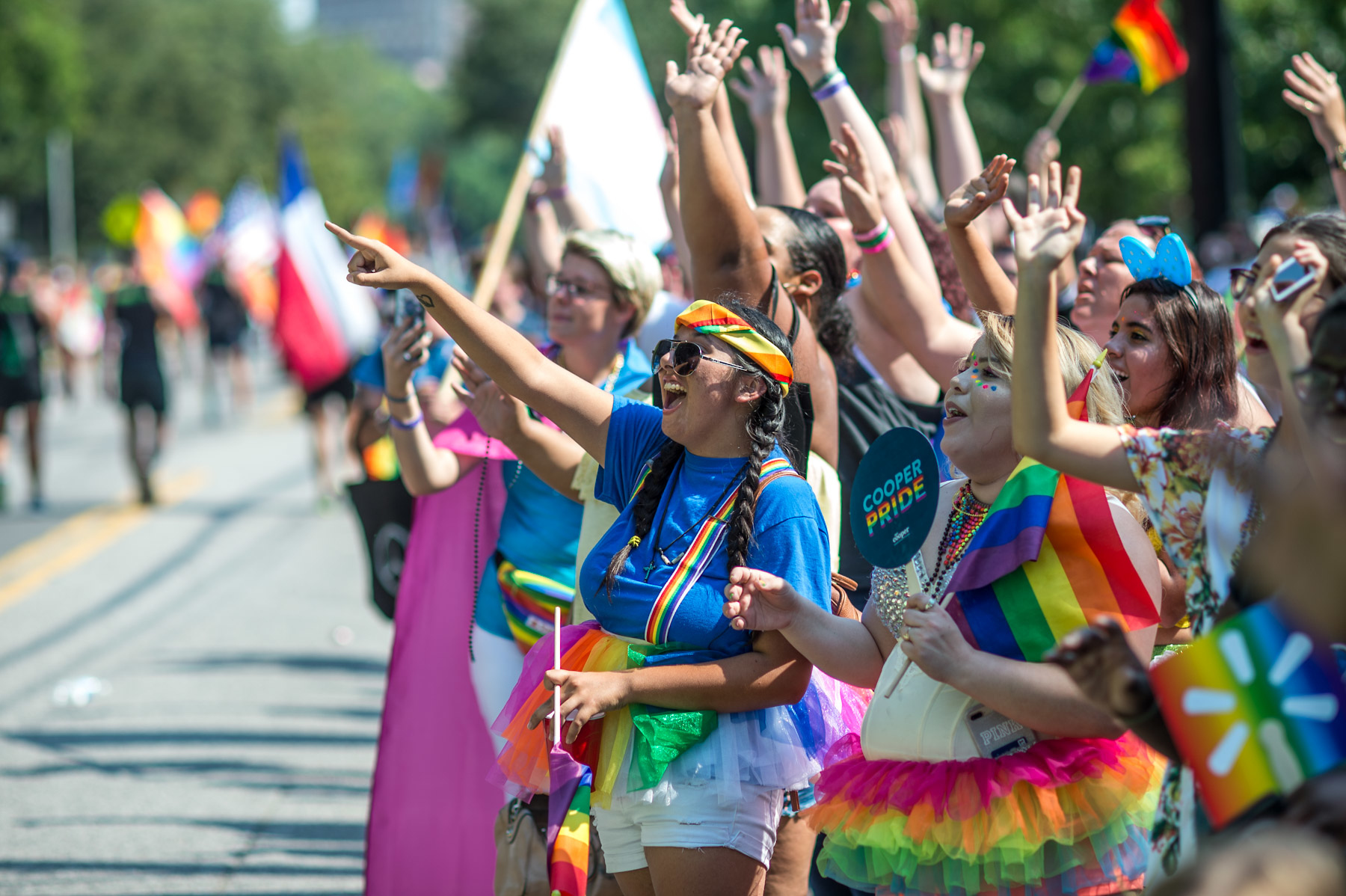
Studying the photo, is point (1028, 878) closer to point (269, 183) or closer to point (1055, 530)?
point (1055, 530)

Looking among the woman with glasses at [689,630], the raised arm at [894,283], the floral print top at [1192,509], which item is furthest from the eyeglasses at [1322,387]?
the raised arm at [894,283]

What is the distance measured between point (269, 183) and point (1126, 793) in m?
66.0

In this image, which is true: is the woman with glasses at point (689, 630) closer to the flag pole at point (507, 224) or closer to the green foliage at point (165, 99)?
the flag pole at point (507, 224)

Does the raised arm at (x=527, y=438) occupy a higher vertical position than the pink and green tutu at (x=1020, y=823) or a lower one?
higher

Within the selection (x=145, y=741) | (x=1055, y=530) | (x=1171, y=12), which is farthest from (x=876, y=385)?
(x=1171, y=12)

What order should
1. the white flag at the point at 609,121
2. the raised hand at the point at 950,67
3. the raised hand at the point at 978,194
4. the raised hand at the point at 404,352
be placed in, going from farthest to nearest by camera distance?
the white flag at the point at 609,121, the raised hand at the point at 950,67, the raised hand at the point at 404,352, the raised hand at the point at 978,194

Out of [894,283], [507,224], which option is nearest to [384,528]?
[507,224]

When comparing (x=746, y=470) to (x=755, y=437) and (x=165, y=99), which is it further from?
(x=165, y=99)

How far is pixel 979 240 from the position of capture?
130 inches

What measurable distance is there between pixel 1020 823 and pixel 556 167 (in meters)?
3.60

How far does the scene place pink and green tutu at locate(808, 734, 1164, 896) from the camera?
7.91 ft

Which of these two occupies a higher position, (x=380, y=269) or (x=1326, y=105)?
(x=1326, y=105)

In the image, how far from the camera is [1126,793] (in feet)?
8.04

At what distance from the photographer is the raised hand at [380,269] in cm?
278
